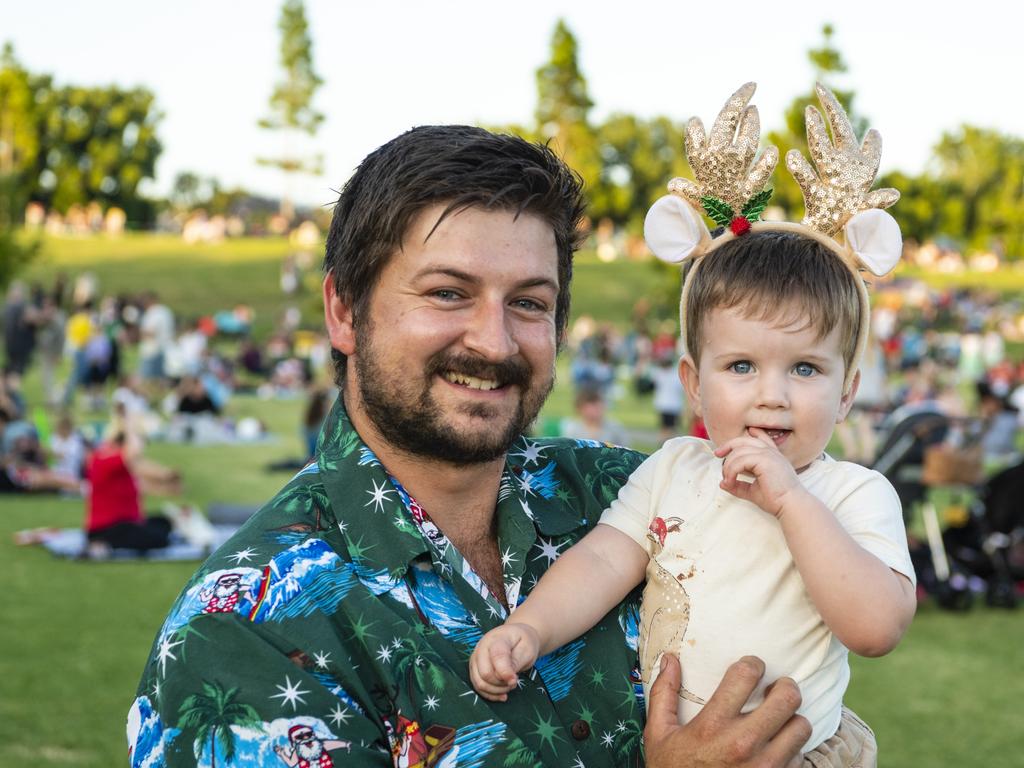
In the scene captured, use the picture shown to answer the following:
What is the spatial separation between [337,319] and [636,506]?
79cm

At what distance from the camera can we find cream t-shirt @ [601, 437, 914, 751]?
7.62ft

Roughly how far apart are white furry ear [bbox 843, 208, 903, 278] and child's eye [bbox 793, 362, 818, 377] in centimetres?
25

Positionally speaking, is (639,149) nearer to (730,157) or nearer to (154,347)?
(154,347)

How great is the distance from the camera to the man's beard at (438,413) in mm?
2377

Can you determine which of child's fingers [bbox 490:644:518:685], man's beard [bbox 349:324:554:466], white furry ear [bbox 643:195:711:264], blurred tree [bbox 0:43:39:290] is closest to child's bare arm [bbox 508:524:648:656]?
child's fingers [bbox 490:644:518:685]

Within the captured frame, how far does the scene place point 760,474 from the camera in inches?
89.8

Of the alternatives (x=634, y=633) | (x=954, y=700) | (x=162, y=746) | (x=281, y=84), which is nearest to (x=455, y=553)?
(x=634, y=633)


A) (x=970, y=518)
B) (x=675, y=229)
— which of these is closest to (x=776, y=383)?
(x=675, y=229)

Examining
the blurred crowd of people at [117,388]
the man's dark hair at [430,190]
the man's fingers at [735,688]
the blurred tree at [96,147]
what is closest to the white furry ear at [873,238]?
the man's dark hair at [430,190]

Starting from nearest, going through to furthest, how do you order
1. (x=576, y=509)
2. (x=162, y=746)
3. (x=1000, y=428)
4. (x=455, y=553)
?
(x=162, y=746), (x=455, y=553), (x=576, y=509), (x=1000, y=428)

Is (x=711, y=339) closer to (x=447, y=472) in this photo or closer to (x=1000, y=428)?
(x=447, y=472)

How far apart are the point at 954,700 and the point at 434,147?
5.95 meters

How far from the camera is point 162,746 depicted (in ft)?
6.27

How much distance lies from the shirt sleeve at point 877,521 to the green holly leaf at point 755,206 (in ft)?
2.02
